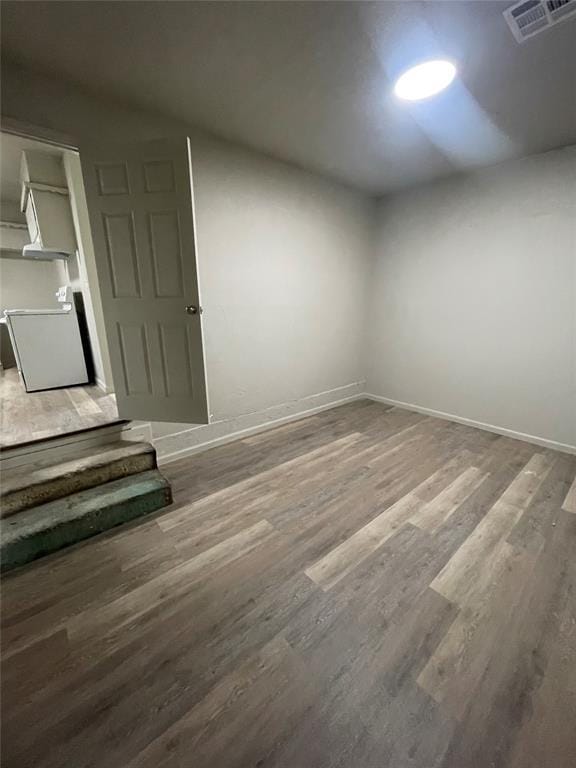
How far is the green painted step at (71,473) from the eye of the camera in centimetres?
168

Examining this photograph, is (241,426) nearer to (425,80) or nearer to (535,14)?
(425,80)

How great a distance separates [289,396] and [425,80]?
259cm

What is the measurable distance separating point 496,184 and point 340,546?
11.0 feet

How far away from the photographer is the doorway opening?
2.32m

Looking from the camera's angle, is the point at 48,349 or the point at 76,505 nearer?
the point at 76,505

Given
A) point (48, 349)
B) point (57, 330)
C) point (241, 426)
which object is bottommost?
point (241, 426)

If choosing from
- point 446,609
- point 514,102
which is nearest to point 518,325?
point 514,102

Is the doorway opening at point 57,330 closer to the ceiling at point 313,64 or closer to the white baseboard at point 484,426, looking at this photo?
the ceiling at point 313,64

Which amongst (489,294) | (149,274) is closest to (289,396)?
(149,274)

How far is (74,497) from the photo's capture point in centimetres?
181

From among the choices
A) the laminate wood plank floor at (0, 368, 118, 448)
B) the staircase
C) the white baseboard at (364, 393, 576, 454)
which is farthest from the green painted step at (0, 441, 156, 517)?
the white baseboard at (364, 393, 576, 454)

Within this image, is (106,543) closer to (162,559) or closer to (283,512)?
(162,559)

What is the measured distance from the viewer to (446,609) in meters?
1.31

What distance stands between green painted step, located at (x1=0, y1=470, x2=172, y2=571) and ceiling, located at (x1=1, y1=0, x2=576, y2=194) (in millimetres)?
2346
